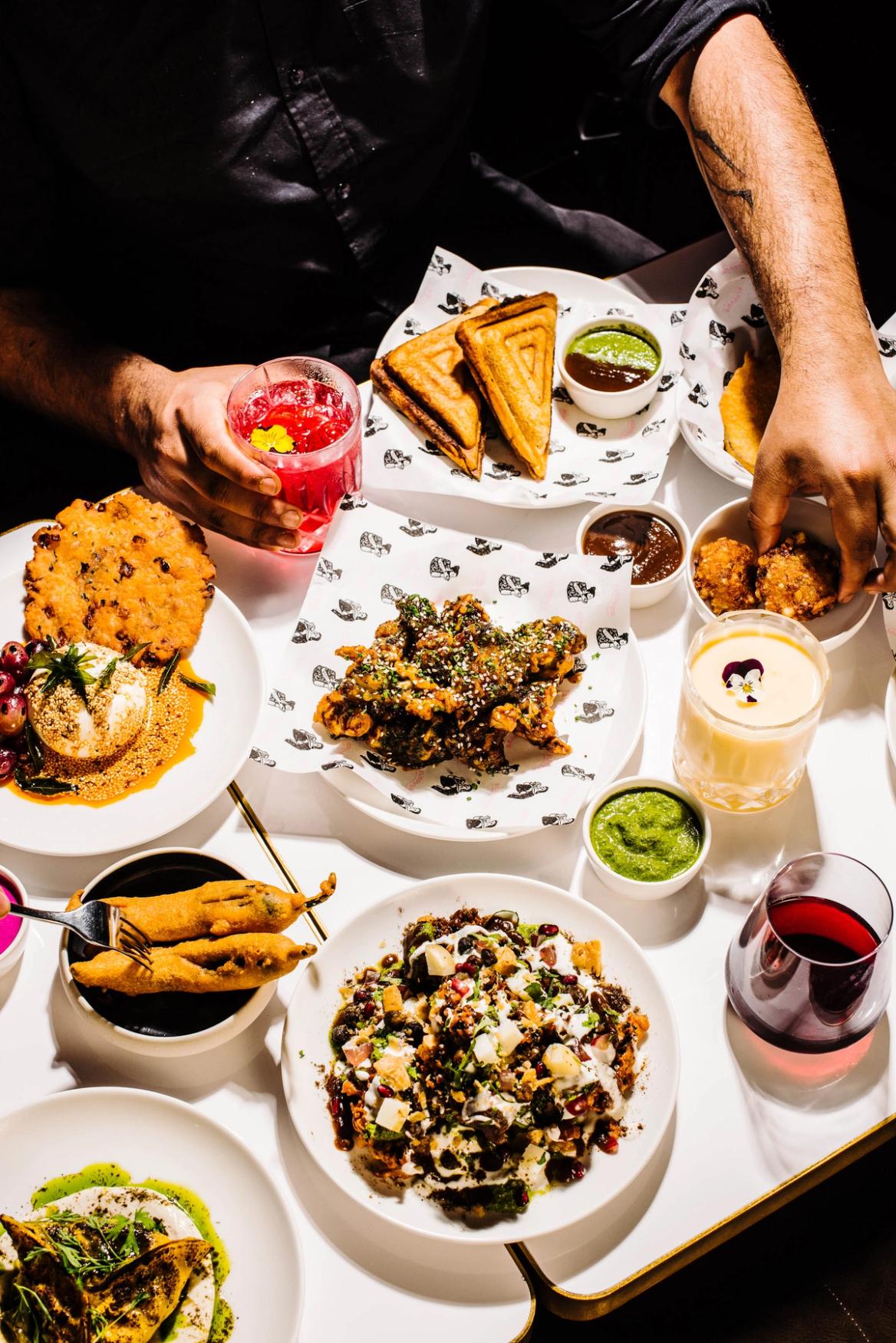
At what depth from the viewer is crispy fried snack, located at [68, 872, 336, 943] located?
1.85 m

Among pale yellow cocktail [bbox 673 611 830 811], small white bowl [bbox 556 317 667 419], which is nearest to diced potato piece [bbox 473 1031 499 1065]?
pale yellow cocktail [bbox 673 611 830 811]

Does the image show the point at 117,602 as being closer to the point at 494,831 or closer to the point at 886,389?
the point at 494,831

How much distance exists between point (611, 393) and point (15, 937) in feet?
5.91

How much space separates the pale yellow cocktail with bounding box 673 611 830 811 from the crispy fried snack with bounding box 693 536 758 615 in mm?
127

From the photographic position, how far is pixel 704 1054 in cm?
191

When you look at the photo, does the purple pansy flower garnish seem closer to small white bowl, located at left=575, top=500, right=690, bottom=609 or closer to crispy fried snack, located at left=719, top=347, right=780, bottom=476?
small white bowl, located at left=575, top=500, right=690, bottom=609

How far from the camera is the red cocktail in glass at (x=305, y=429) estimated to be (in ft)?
7.93

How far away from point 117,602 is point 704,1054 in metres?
1.54

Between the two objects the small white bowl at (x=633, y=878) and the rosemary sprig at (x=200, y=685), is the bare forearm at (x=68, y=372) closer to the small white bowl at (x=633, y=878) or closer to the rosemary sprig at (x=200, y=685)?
the rosemary sprig at (x=200, y=685)

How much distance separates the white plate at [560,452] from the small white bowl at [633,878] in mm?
715

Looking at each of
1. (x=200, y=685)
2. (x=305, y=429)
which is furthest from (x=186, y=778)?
(x=305, y=429)

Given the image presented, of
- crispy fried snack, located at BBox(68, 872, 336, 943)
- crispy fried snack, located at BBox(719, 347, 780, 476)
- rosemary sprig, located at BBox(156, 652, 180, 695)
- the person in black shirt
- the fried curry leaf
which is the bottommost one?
the fried curry leaf

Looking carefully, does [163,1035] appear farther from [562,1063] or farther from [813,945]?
[813,945]

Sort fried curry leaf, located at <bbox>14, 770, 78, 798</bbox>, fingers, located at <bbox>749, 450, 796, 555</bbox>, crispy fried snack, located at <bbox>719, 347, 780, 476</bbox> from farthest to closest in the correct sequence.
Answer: crispy fried snack, located at <bbox>719, 347, 780, 476</bbox>, fingers, located at <bbox>749, 450, 796, 555</bbox>, fried curry leaf, located at <bbox>14, 770, 78, 798</bbox>
